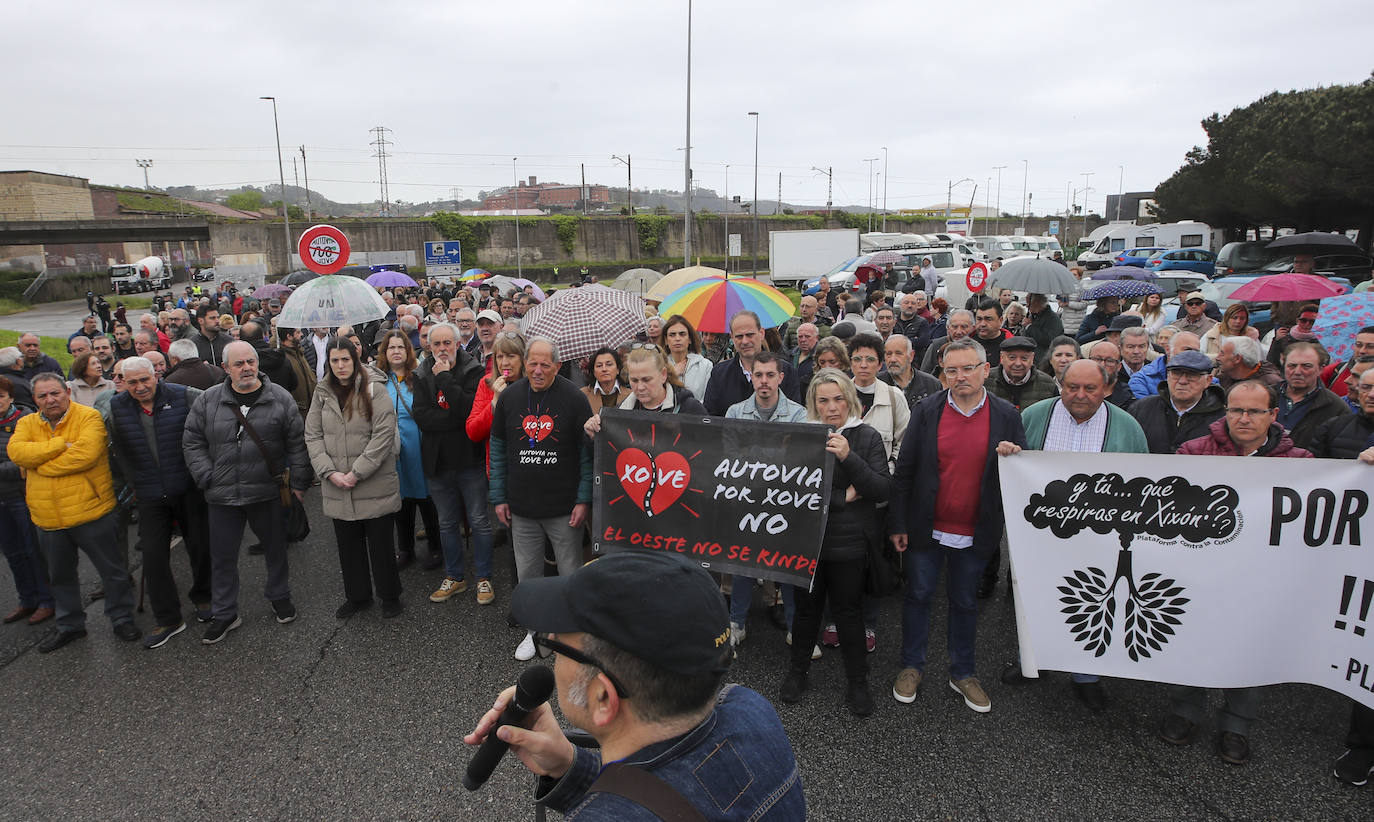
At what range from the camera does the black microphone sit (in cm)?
155

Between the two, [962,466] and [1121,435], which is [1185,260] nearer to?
[1121,435]

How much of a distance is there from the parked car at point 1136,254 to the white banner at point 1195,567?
32460 millimetres

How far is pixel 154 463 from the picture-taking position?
505 centimetres

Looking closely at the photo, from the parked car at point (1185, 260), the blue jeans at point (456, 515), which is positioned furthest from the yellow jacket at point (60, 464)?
the parked car at point (1185, 260)

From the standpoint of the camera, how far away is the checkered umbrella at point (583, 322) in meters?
6.68

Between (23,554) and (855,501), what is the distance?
5.63m

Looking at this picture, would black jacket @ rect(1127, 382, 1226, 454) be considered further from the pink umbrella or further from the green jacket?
the pink umbrella

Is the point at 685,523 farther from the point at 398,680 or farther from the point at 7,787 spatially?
the point at 7,787

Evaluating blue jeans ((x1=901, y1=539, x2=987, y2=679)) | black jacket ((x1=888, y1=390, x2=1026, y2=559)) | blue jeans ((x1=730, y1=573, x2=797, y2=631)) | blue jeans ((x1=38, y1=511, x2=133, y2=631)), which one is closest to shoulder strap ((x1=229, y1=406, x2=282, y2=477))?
blue jeans ((x1=38, y1=511, x2=133, y2=631))

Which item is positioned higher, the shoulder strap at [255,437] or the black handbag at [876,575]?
the shoulder strap at [255,437]

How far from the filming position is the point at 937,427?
4.06m

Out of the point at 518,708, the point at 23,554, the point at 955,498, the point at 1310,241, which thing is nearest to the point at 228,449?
the point at 23,554

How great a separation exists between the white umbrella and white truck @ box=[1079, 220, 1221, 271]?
3422 centimetres

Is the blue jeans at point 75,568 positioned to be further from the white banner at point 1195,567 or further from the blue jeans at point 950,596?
the white banner at point 1195,567
